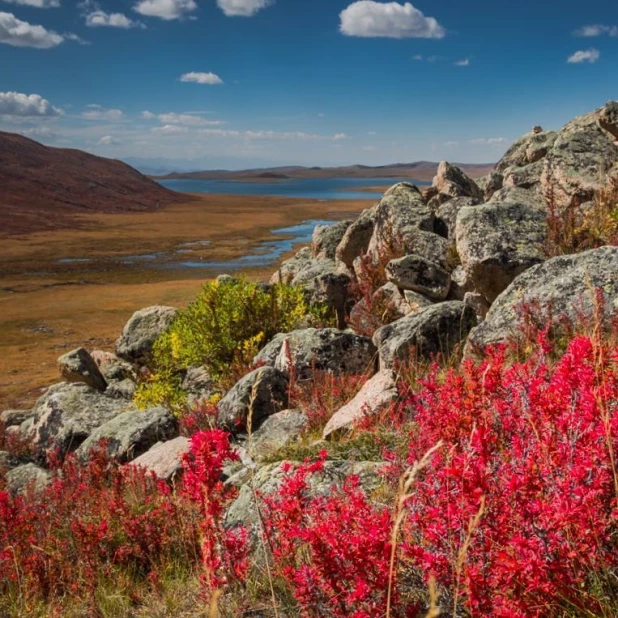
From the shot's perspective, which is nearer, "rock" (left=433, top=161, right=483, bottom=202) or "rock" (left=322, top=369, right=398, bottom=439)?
"rock" (left=322, top=369, right=398, bottom=439)

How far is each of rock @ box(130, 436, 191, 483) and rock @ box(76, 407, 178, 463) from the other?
1123 mm

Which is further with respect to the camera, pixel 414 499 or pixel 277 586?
pixel 277 586

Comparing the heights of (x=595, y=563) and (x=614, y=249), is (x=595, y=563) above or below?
below

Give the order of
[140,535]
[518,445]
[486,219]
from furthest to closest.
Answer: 1. [486,219]
2. [140,535]
3. [518,445]

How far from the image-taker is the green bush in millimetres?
11359

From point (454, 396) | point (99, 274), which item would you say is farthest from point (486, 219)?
point (99, 274)

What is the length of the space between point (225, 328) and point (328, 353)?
3.06 m

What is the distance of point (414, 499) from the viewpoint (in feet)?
9.94

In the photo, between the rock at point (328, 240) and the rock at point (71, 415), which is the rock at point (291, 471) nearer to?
the rock at point (71, 415)

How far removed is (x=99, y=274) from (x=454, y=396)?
53.5 meters

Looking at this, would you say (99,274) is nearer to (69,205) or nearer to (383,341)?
(383,341)

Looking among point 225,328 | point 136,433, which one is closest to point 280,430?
point 136,433

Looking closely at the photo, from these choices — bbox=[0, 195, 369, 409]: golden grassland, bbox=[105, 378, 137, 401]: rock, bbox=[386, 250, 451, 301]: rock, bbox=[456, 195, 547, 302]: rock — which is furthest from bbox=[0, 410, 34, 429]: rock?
bbox=[456, 195, 547, 302]: rock

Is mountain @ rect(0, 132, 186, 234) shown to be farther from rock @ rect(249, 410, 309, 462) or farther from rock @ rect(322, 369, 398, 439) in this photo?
rock @ rect(322, 369, 398, 439)
